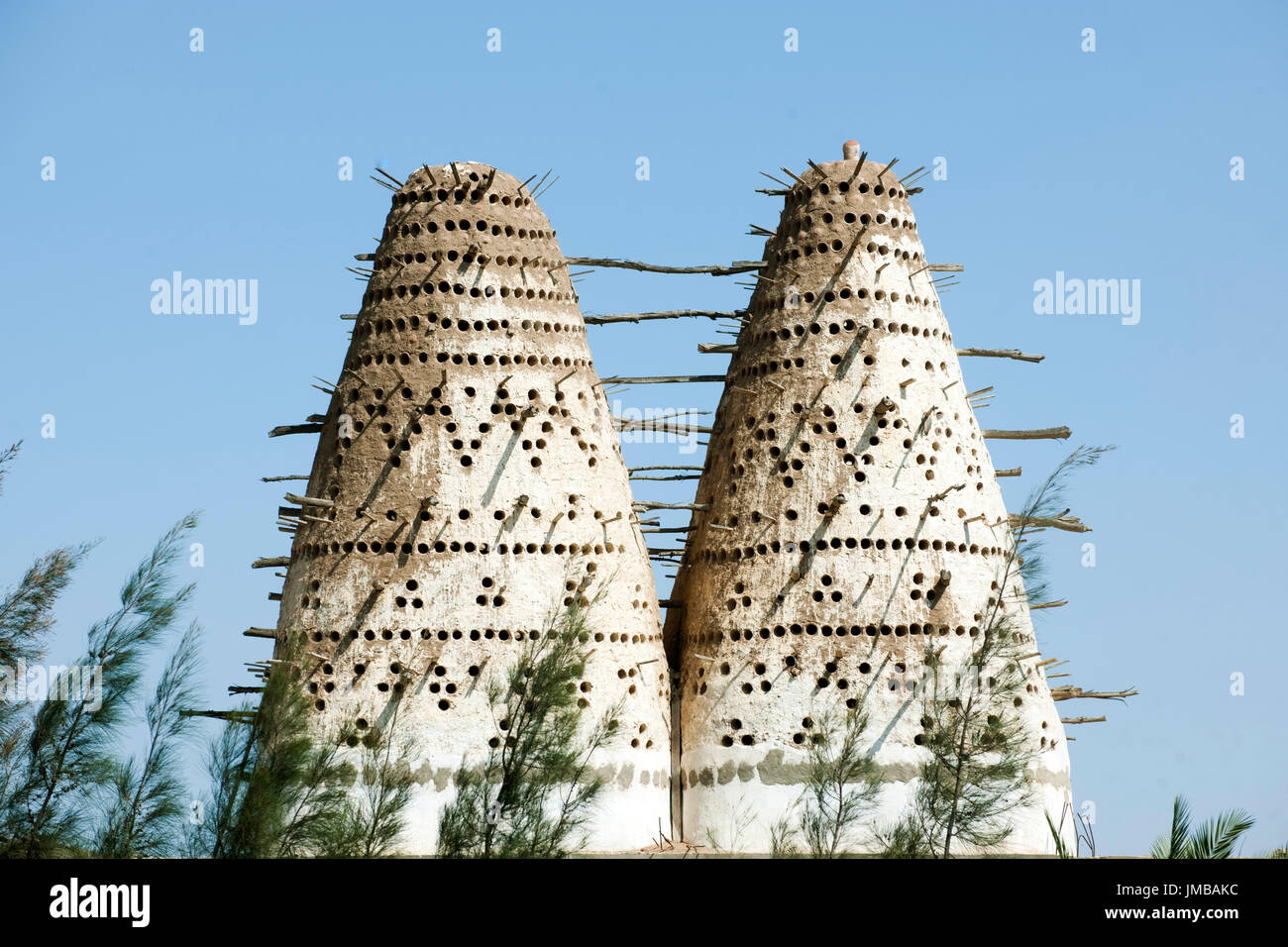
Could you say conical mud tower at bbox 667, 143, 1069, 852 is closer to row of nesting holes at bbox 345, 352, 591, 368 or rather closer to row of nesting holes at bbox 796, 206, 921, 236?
row of nesting holes at bbox 796, 206, 921, 236

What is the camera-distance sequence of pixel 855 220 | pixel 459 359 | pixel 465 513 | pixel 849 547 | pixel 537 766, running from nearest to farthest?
pixel 537 766 → pixel 465 513 → pixel 459 359 → pixel 849 547 → pixel 855 220

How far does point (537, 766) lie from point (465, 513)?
3.52m

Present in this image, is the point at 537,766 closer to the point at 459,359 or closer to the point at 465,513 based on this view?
the point at 465,513

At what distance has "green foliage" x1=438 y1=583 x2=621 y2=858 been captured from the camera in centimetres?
2088

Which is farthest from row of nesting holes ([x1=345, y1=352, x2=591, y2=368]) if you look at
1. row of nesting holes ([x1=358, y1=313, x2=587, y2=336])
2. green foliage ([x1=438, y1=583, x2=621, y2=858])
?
green foliage ([x1=438, y1=583, x2=621, y2=858])

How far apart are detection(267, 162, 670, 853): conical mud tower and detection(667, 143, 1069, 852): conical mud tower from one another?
3.42 feet

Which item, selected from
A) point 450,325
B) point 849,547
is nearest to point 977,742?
point 849,547

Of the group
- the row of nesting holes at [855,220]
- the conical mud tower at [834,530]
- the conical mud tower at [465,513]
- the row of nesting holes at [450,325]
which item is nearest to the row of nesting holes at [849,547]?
the conical mud tower at [834,530]

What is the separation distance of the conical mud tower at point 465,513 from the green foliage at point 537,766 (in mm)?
292

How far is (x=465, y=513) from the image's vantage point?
76.7ft
